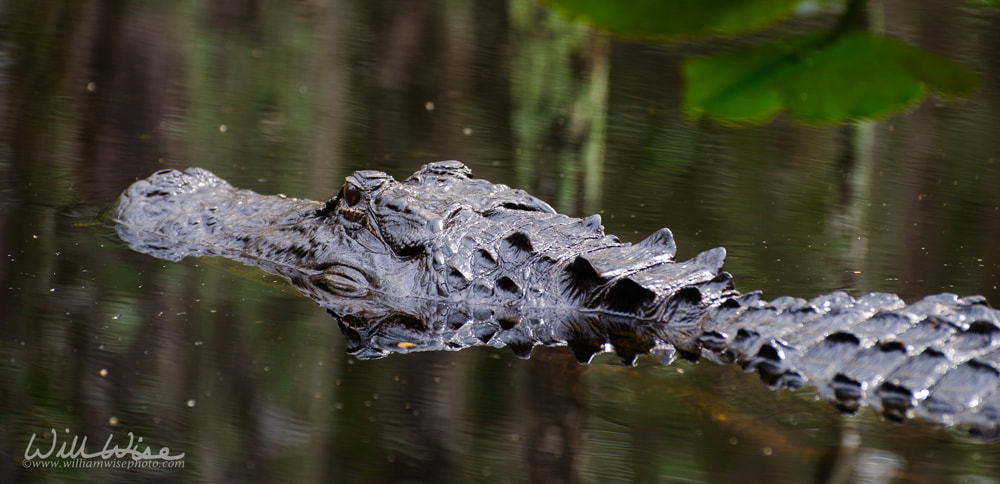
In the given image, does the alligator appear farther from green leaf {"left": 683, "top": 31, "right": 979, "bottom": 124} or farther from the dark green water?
green leaf {"left": 683, "top": 31, "right": 979, "bottom": 124}

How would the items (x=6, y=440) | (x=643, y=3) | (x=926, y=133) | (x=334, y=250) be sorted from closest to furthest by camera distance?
1. (x=643, y=3)
2. (x=6, y=440)
3. (x=334, y=250)
4. (x=926, y=133)

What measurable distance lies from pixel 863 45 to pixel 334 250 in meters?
3.89

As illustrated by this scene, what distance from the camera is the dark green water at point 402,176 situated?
2938 mm

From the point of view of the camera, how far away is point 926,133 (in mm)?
8109

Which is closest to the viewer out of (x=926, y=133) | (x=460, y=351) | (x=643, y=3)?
(x=643, y=3)

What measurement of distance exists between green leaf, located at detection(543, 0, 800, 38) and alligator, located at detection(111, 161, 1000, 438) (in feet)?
9.06

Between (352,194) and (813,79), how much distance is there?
3836mm

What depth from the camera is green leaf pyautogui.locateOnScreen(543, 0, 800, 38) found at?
1.62 feet

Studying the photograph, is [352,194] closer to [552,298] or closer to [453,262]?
[453,262]

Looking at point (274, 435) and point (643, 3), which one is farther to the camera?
point (274, 435)

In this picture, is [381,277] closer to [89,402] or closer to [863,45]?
[89,402]

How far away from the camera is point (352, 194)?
430cm

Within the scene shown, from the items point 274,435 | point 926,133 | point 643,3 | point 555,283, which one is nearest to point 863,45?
point 643,3
